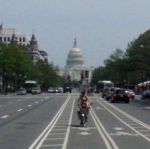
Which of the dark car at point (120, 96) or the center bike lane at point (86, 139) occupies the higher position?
the dark car at point (120, 96)

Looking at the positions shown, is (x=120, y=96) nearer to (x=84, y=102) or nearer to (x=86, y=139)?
(x=84, y=102)

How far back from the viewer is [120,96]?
252ft

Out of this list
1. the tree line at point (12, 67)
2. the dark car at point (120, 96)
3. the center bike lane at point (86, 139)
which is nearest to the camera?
the center bike lane at point (86, 139)

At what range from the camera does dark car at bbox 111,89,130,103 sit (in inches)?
2990

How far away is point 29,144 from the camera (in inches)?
816

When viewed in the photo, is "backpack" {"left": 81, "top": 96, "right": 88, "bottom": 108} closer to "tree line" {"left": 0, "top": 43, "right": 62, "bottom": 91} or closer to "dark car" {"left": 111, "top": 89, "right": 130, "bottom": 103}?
"dark car" {"left": 111, "top": 89, "right": 130, "bottom": 103}

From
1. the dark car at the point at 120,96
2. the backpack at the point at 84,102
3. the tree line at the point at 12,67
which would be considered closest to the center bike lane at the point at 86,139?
the backpack at the point at 84,102

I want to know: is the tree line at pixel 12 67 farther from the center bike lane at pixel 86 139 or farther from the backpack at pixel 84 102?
the center bike lane at pixel 86 139

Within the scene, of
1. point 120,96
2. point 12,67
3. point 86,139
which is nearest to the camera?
point 86,139

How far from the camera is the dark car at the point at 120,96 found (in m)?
75.9

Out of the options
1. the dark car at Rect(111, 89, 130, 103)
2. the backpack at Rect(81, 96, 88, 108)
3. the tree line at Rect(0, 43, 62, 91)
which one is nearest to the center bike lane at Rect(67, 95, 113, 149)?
the backpack at Rect(81, 96, 88, 108)

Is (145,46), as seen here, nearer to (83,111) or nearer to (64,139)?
(83,111)

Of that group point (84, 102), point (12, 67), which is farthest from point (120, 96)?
point (12, 67)

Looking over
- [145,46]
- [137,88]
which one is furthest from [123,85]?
[145,46]
